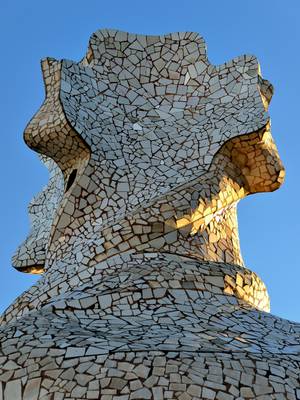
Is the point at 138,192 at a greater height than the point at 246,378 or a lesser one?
greater

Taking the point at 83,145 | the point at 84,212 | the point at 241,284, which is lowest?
the point at 241,284

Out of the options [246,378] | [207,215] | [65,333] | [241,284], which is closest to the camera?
[246,378]

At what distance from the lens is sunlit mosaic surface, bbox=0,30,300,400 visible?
24.3 ft

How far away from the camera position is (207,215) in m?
11.2

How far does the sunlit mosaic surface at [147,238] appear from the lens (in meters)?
7.40

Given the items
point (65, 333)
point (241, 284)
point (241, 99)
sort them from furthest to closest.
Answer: point (241, 99)
point (241, 284)
point (65, 333)

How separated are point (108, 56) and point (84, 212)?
122 inches

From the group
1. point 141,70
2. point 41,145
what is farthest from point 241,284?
point 141,70

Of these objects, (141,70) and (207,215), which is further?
(141,70)

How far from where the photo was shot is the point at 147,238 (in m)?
10.6

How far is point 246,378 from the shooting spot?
7.37m

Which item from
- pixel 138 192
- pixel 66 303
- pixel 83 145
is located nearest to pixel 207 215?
pixel 138 192

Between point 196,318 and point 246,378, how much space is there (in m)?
1.67

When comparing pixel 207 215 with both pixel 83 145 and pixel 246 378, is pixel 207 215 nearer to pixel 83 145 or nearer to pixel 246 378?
pixel 83 145
